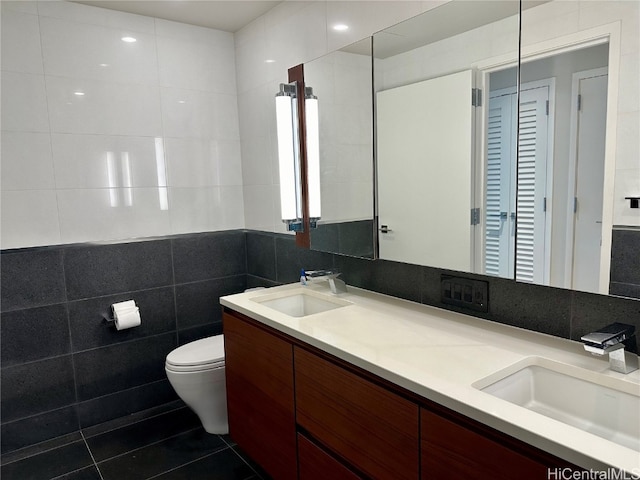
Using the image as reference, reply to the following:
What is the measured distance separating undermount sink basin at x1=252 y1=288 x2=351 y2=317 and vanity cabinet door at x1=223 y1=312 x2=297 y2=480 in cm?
21

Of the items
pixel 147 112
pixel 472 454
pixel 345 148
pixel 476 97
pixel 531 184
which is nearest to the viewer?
pixel 472 454

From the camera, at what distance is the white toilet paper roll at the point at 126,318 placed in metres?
2.50

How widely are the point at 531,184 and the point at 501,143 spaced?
176mm

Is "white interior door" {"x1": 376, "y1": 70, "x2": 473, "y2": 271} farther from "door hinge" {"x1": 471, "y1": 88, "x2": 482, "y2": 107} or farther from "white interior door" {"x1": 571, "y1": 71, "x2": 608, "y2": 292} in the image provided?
"white interior door" {"x1": 571, "y1": 71, "x2": 608, "y2": 292}

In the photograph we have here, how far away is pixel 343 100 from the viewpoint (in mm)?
2123

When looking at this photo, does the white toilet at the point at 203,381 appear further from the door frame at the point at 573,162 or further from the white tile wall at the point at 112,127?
the door frame at the point at 573,162

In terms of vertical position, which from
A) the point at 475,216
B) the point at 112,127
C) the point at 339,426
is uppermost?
the point at 112,127

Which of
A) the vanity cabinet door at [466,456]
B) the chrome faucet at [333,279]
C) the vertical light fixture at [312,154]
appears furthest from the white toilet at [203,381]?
the vanity cabinet door at [466,456]

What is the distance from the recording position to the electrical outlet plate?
1.64 metres

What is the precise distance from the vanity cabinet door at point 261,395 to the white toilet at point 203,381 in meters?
0.20

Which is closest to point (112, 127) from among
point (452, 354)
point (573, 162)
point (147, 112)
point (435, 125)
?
point (147, 112)

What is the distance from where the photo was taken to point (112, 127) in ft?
8.34

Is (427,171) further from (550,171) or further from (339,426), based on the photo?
(339,426)

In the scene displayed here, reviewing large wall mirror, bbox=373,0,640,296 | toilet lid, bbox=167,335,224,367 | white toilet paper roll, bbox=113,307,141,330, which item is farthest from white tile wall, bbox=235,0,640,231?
white toilet paper roll, bbox=113,307,141,330
